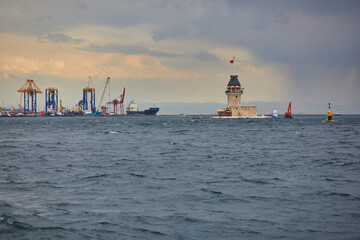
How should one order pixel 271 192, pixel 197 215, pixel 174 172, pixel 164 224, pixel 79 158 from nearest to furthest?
pixel 164 224, pixel 197 215, pixel 271 192, pixel 174 172, pixel 79 158

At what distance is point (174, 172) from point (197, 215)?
38.9 ft

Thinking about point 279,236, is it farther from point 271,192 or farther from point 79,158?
point 79,158

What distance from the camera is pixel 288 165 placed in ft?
106

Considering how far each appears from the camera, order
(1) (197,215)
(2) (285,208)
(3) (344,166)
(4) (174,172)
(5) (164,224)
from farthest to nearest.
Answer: (3) (344,166) → (4) (174,172) → (2) (285,208) → (1) (197,215) → (5) (164,224)

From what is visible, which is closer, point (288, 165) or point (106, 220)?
point (106, 220)

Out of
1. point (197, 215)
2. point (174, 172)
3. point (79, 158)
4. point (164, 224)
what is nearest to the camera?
point (164, 224)

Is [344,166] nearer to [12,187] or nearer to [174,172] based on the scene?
[174,172]

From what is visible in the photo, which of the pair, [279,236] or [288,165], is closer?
[279,236]

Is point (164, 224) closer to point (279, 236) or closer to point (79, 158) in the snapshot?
point (279, 236)

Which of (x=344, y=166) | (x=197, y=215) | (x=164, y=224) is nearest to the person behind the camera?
(x=164, y=224)

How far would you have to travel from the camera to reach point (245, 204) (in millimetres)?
18578

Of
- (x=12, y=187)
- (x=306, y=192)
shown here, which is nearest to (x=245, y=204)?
(x=306, y=192)

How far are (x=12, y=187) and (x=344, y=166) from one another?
24.5 metres

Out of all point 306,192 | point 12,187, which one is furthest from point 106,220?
point 306,192
